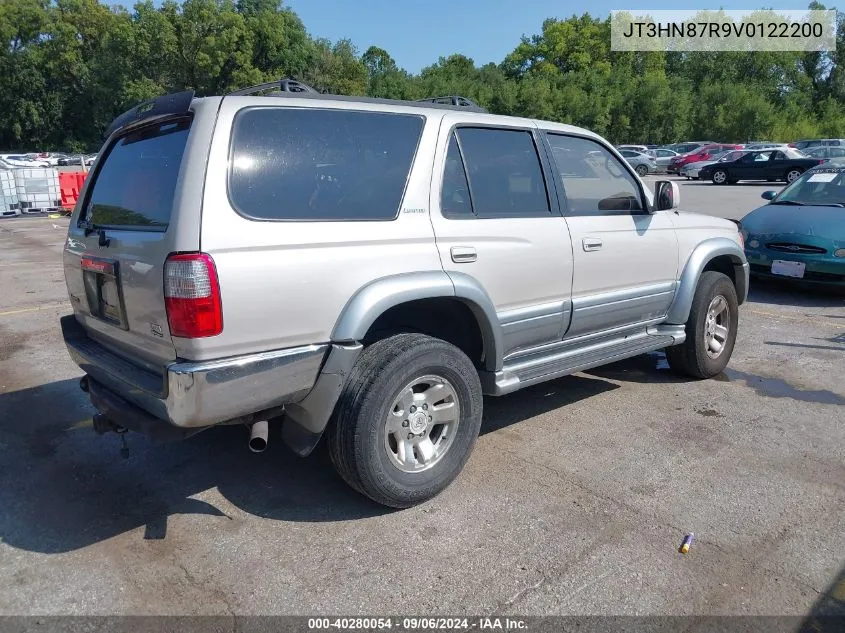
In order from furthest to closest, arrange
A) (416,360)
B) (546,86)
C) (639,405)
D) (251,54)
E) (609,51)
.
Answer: (609,51), (546,86), (251,54), (639,405), (416,360)

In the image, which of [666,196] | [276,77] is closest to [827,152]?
[666,196]

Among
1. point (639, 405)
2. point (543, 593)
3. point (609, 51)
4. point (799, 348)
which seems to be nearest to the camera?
point (543, 593)

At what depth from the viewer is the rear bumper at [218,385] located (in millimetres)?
2709

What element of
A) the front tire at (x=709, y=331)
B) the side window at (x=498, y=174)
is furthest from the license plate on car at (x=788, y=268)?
the side window at (x=498, y=174)

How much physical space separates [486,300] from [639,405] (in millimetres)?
1886

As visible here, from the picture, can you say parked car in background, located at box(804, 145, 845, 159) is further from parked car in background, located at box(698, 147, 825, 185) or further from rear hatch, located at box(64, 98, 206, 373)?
rear hatch, located at box(64, 98, 206, 373)

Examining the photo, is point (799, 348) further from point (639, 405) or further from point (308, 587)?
point (308, 587)

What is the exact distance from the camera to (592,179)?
176 inches

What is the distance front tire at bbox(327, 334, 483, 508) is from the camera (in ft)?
10.2

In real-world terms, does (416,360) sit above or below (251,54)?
below

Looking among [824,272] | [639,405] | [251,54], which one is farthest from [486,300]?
[251,54]

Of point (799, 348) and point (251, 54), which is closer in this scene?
point (799, 348)

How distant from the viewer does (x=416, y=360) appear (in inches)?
127

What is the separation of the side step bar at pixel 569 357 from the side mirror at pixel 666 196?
0.85 meters
